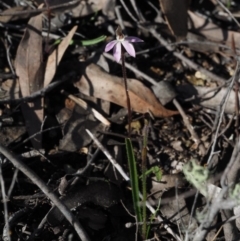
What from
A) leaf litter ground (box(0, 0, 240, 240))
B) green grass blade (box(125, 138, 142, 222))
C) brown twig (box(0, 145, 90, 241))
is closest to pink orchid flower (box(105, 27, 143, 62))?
green grass blade (box(125, 138, 142, 222))

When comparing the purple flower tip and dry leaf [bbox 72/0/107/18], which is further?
dry leaf [bbox 72/0/107/18]

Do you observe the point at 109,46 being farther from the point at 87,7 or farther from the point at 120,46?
the point at 87,7

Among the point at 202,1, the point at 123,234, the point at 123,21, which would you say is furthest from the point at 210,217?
the point at 202,1

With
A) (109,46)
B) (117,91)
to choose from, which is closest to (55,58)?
(117,91)

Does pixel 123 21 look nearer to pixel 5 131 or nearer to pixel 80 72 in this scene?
pixel 80 72

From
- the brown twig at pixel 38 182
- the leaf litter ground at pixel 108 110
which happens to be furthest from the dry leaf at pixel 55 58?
the brown twig at pixel 38 182

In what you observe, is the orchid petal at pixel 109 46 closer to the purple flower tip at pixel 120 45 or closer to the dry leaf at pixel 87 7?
the purple flower tip at pixel 120 45

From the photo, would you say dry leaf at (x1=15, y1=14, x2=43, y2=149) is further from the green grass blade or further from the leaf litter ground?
the green grass blade
